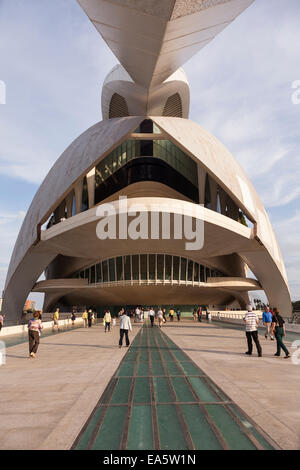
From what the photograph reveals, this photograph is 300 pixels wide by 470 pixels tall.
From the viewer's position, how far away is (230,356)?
816cm

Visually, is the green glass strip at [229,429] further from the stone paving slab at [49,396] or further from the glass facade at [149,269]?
the glass facade at [149,269]

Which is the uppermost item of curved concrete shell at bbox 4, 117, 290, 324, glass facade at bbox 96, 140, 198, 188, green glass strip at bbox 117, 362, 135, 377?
glass facade at bbox 96, 140, 198, 188

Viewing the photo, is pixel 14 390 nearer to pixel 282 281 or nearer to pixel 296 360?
pixel 296 360

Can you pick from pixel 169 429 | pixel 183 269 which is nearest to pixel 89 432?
pixel 169 429

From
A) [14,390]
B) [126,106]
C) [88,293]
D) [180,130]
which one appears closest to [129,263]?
[88,293]

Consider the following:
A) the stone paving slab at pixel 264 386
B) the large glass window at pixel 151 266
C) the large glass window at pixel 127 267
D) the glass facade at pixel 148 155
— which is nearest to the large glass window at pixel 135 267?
the large glass window at pixel 127 267

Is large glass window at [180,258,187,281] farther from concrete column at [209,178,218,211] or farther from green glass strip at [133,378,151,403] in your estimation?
green glass strip at [133,378,151,403]

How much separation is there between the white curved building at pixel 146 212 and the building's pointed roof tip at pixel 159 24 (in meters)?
0.10

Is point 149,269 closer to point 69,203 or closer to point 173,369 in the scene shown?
point 69,203

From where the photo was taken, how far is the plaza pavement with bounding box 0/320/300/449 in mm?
3105

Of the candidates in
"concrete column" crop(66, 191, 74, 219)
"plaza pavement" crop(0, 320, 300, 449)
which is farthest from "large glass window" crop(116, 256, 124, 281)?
"plaza pavement" crop(0, 320, 300, 449)

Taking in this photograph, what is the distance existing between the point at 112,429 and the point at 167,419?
64 centimetres

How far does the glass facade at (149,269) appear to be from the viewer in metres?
33.2

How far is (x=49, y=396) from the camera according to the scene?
14.8 ft
